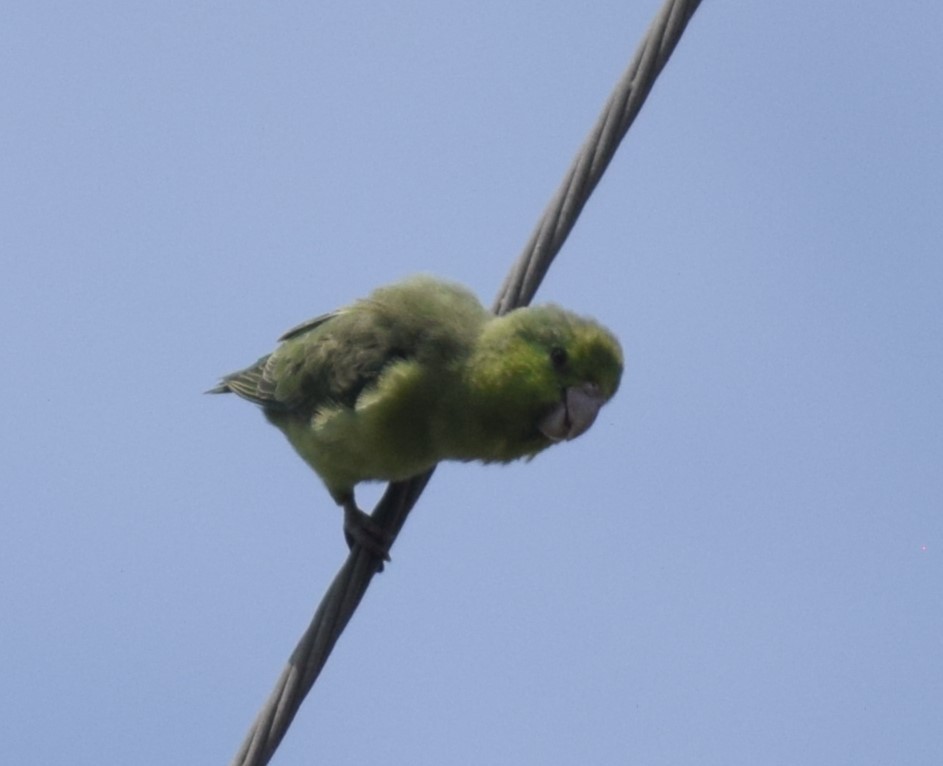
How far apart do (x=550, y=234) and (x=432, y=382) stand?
1.41 m

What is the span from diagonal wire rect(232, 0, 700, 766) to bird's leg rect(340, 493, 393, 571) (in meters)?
0.62

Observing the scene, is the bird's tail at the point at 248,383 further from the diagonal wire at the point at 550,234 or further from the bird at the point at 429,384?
the diagonal wire at the point at 550,234

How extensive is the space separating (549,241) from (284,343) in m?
2.64

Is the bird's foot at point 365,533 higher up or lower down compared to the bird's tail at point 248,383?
lower down

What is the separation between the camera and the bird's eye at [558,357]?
5258 millimetres

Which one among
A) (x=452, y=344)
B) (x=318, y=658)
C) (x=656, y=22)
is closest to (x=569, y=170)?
(x=656, y=22)

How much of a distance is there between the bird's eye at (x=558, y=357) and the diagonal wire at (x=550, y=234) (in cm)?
63

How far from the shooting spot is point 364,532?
18.0 feet

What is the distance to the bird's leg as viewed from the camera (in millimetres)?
5294

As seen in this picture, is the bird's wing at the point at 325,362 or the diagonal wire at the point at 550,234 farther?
Answer: the bird's wing at the point at 325,362

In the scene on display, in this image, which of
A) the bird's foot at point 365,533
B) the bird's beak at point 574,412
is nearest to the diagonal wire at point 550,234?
the bird's foot at point 365,533

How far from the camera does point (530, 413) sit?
209 inches

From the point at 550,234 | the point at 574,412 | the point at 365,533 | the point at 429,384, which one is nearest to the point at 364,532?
the point at 365,533

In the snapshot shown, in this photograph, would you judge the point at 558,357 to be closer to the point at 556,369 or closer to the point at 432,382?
the point at 556,369
